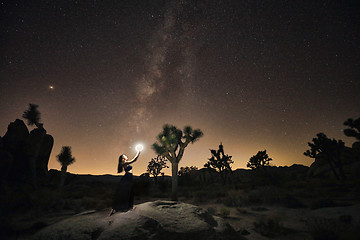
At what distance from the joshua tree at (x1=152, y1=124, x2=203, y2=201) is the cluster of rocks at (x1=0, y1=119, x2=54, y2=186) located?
14507mm

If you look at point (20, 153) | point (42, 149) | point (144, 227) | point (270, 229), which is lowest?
point (270, 229)

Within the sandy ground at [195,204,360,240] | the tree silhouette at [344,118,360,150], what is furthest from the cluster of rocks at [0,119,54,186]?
the tree silhouette at [344,118,360,150]

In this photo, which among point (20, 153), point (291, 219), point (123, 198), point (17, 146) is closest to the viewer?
point (123, 198)

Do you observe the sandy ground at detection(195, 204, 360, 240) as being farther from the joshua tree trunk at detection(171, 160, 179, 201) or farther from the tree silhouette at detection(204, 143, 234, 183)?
the tree silhouette at detection(204, 143, 234, 183)

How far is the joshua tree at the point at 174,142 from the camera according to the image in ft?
48.5

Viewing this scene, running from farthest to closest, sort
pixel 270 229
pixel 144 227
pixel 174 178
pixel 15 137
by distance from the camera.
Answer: pixel 15 137, pixel 174 178, pixel 270 229, pixel 144 227

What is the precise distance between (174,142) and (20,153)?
1838cm

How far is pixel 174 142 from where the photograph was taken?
49.1 ft

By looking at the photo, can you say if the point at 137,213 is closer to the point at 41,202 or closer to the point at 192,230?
the point at 192,230

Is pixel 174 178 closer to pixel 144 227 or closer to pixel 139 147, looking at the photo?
pixel 139 147

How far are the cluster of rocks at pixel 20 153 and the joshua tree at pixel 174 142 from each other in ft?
47.6

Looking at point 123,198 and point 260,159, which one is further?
point 260,159

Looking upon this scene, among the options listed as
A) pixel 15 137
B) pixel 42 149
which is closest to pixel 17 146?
pixel 15 137

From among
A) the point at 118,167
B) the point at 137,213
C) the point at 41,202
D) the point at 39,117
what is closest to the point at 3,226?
the point at 41,202
